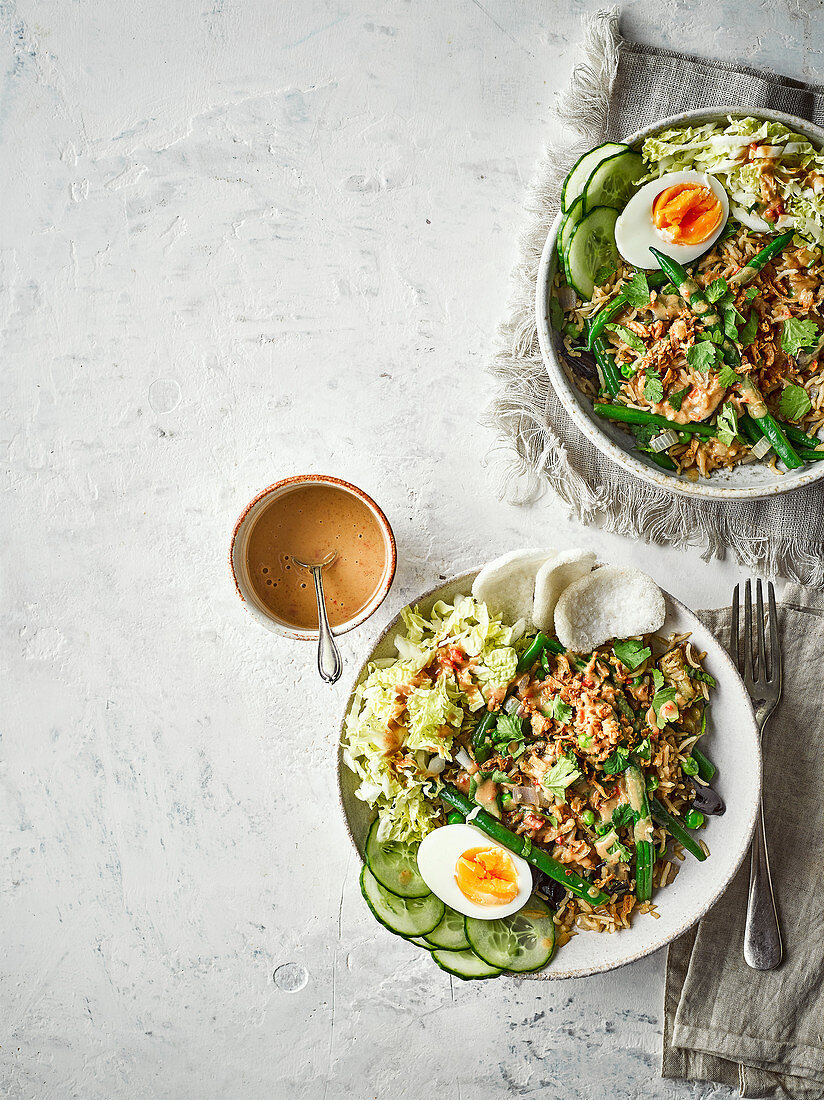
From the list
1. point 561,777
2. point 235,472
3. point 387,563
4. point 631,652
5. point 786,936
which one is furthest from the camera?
point 235,472

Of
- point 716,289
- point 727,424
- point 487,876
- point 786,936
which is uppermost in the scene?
point 716,289

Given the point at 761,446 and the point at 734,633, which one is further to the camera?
the point at 734,633

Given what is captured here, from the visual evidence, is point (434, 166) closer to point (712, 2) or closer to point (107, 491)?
point (712, 2)

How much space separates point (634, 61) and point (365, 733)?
2416mm

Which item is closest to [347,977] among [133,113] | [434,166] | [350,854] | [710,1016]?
[350,854]

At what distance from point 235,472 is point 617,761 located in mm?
1636

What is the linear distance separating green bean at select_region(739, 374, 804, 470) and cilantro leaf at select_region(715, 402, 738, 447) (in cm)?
5

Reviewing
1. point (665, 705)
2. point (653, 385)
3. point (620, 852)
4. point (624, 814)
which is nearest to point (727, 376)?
point (653, 385)

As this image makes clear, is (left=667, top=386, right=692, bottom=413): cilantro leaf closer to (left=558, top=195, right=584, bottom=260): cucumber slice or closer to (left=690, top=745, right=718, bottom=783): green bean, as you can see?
(left=558, top=195, right=584, bottom=260): cucumber slice

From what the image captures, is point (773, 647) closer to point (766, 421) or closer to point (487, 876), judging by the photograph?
point (766, 421)

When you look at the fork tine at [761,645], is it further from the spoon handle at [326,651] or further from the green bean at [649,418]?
the spoon handle at [326,651]

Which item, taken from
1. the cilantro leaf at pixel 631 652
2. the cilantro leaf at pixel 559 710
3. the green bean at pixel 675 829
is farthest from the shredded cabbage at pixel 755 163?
the green bean at pixel 675 829

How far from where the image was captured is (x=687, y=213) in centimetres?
247

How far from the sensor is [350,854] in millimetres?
2887
